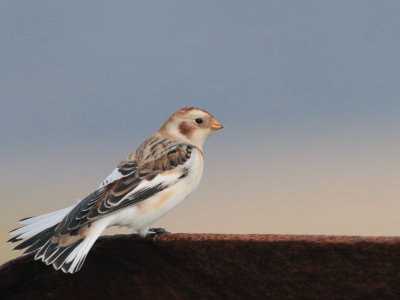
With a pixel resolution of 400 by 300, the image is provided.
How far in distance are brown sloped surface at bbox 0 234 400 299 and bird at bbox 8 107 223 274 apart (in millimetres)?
146

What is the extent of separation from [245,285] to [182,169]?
1.94 m

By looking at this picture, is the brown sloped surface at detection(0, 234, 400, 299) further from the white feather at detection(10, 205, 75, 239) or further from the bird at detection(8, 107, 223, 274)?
the white feather at detection(10, 205, 75, 239)

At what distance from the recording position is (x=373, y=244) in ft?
7.23

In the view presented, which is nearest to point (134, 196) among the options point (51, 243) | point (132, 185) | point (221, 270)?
point (132, 185)

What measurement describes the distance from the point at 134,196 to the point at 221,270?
1.43 metres

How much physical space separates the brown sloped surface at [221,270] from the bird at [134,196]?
0.15 m

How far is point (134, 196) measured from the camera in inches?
152

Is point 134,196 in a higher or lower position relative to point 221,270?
higher

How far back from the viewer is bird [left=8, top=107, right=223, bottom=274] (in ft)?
9.95

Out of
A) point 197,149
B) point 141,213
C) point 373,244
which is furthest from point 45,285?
point 197,149

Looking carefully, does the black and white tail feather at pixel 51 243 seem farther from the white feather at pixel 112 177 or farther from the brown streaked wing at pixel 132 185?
the white feather at pixel 112 177

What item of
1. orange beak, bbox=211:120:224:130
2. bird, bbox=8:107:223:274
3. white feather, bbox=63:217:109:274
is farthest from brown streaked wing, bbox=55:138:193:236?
orange beak, bbox=211:120:224:130

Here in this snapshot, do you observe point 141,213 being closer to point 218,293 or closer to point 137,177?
point 137,177

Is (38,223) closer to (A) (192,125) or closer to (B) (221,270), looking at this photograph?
(B) (221,270)
